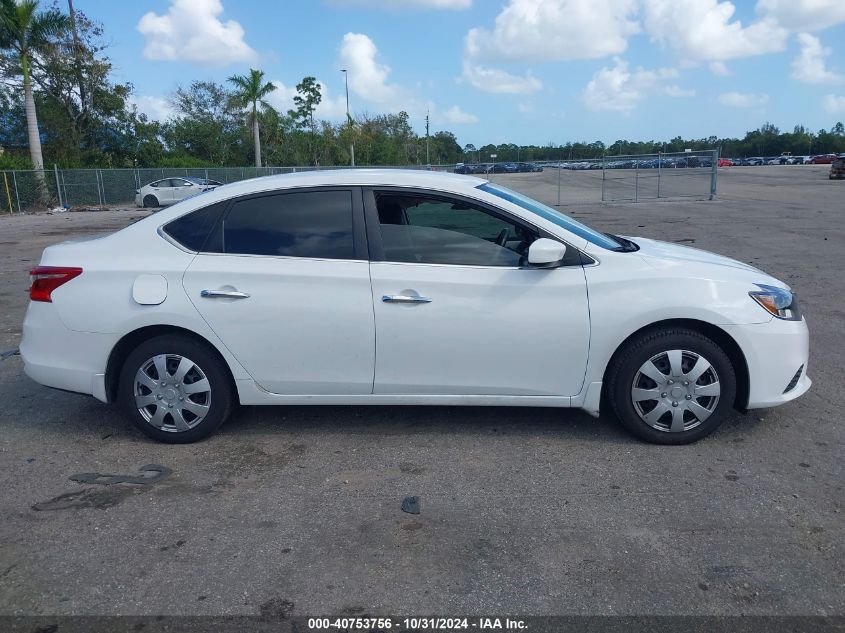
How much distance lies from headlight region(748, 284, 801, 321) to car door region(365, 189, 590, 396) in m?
1.08

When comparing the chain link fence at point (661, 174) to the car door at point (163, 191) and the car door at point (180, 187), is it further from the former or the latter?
the car door at point (163, 191)

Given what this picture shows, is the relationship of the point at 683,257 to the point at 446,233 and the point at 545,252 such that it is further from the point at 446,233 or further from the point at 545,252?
the point at 446,233

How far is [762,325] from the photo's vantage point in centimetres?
414

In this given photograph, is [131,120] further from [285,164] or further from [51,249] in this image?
[51,249]

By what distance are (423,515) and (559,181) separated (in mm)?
27718

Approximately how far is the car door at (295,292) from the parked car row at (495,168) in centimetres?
2648

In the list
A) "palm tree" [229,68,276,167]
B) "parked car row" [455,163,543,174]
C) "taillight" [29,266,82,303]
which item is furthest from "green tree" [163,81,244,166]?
"taillight" [29,266,82,303]

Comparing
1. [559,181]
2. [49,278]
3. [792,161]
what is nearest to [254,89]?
[559,181]

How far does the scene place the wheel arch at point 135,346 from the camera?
432 cm

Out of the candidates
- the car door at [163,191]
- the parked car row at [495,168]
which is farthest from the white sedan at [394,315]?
the car door at [163,191]

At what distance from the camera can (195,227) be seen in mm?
4387

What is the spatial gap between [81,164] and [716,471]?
43.3 m

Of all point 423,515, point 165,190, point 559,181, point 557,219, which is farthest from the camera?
point 165,190

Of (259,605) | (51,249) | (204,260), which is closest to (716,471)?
(259,605)
